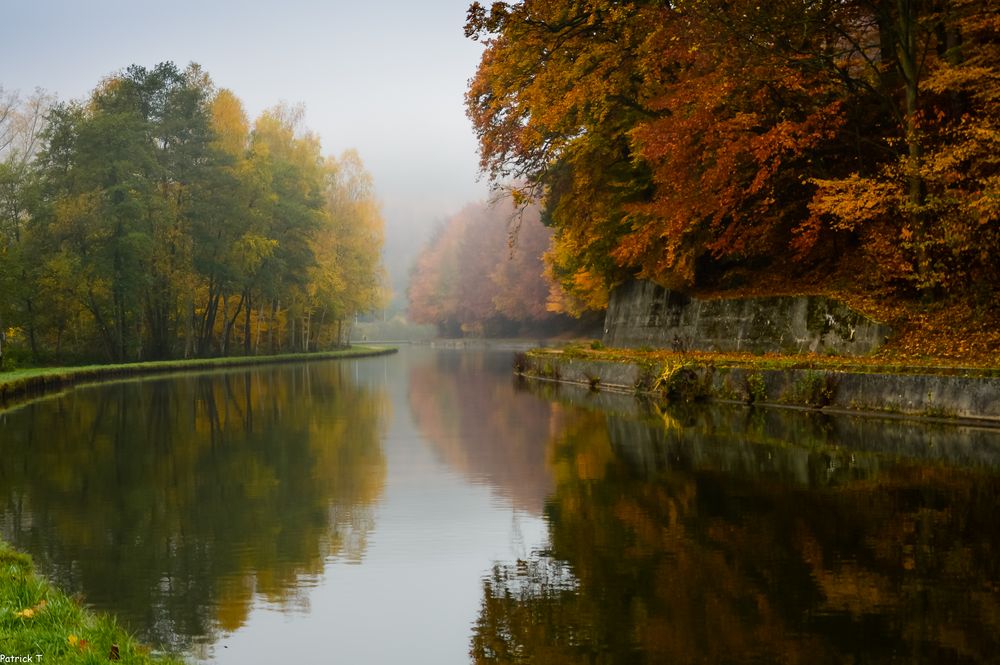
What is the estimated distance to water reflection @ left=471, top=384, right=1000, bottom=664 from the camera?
5965mm

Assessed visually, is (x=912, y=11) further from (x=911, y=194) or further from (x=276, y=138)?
(x=276, y=138)

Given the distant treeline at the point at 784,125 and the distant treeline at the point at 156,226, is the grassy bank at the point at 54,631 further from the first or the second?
the distant treeline at the point at 156,226

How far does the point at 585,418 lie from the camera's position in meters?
20.7

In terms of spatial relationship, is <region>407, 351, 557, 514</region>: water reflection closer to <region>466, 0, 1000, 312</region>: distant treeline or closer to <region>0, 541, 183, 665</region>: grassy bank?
<region>0, 541, 183, 665</region>: grassy bank

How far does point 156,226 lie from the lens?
4791 centimetres

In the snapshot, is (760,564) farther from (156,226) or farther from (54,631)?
(156,226)

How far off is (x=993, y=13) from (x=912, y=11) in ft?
7.01

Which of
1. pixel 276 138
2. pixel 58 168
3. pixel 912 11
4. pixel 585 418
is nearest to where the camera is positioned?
pixel 585 418

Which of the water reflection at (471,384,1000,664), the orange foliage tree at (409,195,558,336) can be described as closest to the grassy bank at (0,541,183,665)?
the water reflection at (471,384,1000,664)

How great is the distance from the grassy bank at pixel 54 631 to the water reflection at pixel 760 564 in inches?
81.7

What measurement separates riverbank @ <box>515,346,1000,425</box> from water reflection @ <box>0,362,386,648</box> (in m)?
7.94

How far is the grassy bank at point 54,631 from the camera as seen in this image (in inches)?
205

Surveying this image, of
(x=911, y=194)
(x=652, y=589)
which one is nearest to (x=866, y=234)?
(x=911, y=194)

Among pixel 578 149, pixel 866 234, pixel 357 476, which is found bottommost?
pixel 357 476
